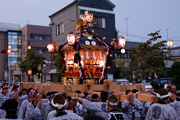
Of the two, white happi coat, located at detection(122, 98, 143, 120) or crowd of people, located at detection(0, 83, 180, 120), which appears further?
white happi coat, located at detection(122, 98, 143, 120)

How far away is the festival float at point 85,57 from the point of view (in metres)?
11.6

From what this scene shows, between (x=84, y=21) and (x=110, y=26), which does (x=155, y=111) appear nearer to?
(x=84, y=21)

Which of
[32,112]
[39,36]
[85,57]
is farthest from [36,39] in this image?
[32,112]

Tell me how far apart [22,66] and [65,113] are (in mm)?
32472

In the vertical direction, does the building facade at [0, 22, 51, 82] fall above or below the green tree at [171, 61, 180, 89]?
above

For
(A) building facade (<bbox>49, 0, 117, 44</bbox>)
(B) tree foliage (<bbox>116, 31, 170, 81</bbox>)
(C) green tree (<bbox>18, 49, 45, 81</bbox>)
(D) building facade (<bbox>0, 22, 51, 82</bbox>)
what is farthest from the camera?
(D) building facade (<bbox>0, 22, 51, 82</bbox>)

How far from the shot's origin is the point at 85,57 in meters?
11.9

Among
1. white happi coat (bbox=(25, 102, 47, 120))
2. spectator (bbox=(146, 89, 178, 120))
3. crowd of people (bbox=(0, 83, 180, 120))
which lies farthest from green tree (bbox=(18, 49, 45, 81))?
spectator (bbox=(146, 89, 178, 120))

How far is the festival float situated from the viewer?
11563 millimetres

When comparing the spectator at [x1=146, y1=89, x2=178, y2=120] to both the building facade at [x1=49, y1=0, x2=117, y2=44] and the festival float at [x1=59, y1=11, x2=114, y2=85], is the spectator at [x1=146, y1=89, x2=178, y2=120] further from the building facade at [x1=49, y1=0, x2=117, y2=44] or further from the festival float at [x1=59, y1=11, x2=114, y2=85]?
the building facade at [x1=49, y1=0, x2=117, y2=44]

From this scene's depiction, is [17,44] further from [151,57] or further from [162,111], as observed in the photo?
[162,111]

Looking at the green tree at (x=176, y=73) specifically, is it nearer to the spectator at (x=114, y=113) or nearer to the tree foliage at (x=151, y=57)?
the tree foliage at (x=151, y=57)

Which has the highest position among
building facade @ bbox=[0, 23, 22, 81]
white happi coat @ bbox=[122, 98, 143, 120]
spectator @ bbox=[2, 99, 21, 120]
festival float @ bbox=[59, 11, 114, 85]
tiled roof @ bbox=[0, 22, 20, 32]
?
tiled roof @ bbox=[0, 22, 20, 32]

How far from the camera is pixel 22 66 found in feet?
113
